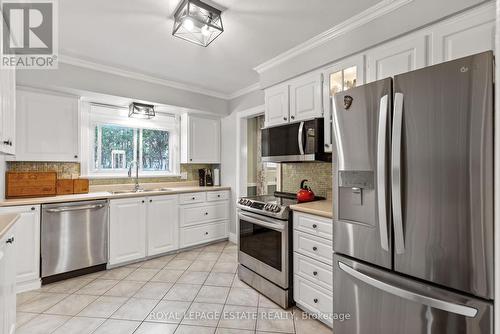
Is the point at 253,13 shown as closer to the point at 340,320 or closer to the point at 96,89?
the point at 96,89

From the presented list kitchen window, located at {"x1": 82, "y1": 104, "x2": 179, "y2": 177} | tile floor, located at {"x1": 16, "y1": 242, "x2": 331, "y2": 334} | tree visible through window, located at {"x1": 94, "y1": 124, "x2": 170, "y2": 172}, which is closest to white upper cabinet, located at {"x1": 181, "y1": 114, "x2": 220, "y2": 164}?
kitchen window, located at {"x1": 82, "y1": 104, "x2": 179, "y2": 177}

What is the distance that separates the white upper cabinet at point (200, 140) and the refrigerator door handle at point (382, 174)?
10.2ft

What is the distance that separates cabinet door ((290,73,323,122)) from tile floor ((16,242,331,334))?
5.99 ft

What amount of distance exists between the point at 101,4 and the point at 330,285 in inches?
107

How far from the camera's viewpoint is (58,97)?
2809 mm

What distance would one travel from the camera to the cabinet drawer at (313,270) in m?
1.86

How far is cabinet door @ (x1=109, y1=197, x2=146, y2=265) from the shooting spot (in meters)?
2.94

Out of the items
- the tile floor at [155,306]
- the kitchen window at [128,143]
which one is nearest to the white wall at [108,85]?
the kitchen window at [128,143]

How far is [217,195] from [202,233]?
628 mm

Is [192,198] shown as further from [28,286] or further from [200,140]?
[28,286]

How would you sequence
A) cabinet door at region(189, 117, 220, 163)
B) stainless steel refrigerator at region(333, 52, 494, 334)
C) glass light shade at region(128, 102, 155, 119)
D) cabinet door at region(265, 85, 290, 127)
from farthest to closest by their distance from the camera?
cabinet door at region(189, 117, 220, 163), glass light shade at region(128, 102, 155, 119), cabinet door at region(265, 85, 290, 127), stainless steel refrigerator at region(333, 52, 494, 334)

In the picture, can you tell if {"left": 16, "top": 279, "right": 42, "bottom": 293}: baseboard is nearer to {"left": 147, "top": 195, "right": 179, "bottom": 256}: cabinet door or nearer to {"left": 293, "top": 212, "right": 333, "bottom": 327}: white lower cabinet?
{"left": 147, "top": 195, "right": 179, "bottom": 256}: cabinet door

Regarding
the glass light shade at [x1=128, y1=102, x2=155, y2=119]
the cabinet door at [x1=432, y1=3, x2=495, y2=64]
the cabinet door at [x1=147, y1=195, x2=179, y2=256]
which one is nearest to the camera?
the cabinet door at [x1=432, y1=3, x2=495, y2=64]

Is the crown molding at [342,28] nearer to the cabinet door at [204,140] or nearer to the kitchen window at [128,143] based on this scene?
the cabinet door at [204,140]
